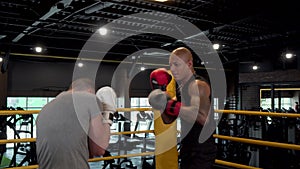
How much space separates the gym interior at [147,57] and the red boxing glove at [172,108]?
94 centimetres

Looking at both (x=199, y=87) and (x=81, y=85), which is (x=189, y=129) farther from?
(x=81, y=85)

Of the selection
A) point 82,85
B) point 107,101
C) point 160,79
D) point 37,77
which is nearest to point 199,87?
point 160,79

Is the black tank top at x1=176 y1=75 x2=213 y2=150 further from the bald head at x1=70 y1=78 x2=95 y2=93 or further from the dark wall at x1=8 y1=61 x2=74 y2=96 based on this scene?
the dark wall at x1=8 y1=61 x2=74 y2=96

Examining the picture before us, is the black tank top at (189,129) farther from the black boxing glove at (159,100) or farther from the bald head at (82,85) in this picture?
the bald head at (82,85)

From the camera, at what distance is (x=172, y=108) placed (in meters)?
1.92

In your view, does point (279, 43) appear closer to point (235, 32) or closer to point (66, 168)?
point (235, 32)

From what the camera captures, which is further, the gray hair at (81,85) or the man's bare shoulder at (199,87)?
the man's bare shoulder at (199,87)

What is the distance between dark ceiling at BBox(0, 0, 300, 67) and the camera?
5.38 m

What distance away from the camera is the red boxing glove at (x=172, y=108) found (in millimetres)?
1902

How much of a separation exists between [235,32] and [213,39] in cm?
82

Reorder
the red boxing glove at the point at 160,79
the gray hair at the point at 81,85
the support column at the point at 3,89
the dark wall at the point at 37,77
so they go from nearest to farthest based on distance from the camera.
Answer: the gray hair at the point at 81,85
the red boxing glove at the point at 160,79
the support column at the point at 3,89
the dark wall at the point at 37,77

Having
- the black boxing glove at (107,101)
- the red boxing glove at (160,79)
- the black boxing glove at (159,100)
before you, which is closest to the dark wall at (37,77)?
the red boxing glove at (160,79)

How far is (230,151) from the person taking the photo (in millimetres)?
6645

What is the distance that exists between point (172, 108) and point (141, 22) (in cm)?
517
